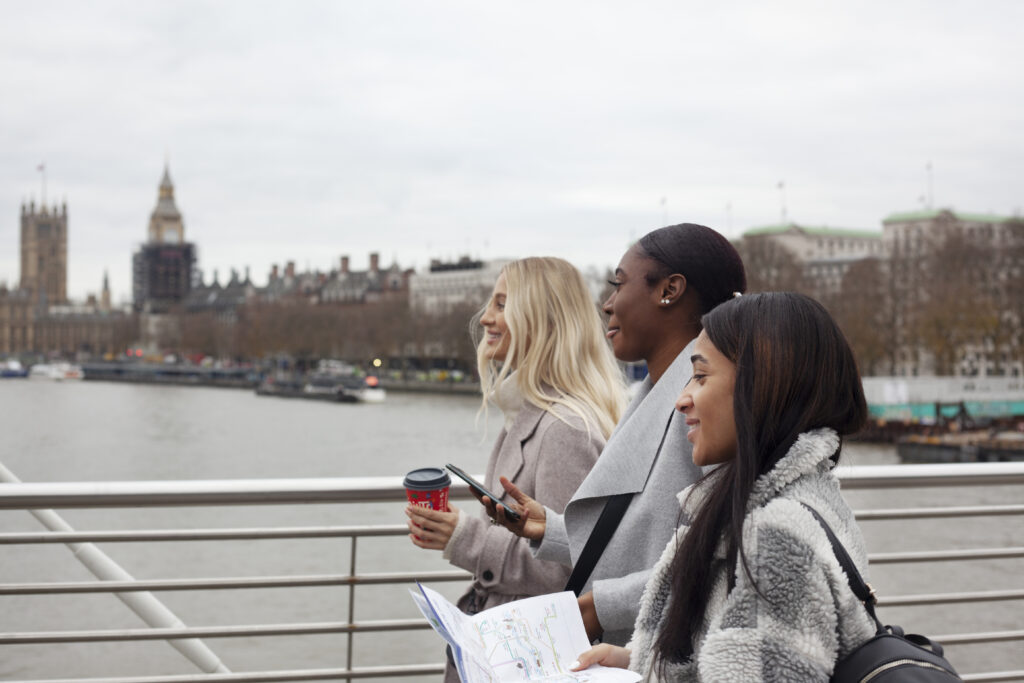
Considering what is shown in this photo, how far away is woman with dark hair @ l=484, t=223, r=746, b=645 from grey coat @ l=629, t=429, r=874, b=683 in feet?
1.19

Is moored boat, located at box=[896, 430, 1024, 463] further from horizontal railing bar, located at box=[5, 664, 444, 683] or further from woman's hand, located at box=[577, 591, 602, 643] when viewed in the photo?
woman's hand, located at box=[577, 591, 602, 643]

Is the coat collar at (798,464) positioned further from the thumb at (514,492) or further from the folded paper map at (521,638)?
the thumb at (514,492)

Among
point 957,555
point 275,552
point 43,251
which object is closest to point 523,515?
point 957,555

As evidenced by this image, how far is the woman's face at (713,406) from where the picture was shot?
1.30 meters

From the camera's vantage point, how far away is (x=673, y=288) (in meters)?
1.72

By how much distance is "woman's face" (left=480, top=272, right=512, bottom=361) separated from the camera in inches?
81.8

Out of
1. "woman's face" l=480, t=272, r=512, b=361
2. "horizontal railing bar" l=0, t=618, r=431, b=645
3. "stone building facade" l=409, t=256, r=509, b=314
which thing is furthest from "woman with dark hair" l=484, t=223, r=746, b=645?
"stone building facade" l=409, t=256, r=509, b=314

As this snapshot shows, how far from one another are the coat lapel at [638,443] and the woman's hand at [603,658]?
25 cm

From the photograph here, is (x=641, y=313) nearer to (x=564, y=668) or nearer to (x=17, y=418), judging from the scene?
(x=564, y=668)

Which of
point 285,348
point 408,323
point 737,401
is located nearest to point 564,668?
point 737,401

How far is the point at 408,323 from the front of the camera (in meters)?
66.6

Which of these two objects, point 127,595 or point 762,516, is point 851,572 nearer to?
point 762,516

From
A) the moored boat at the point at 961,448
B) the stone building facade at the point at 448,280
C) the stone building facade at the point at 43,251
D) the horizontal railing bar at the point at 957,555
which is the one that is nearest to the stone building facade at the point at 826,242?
the stone building facade at the point at 448,280

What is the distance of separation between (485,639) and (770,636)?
496mm
